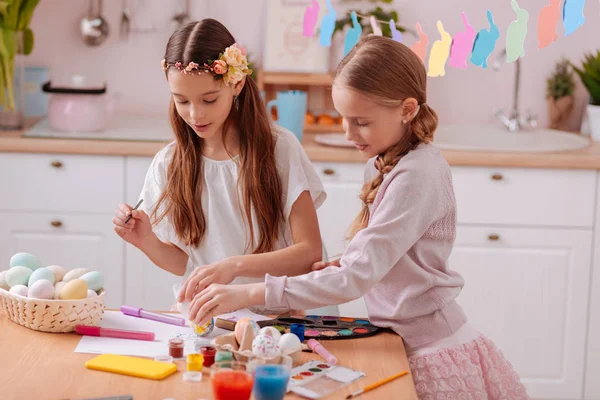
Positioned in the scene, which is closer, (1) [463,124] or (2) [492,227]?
(2) [492,227]

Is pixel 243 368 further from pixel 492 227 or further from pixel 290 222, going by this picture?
pixel 492 227

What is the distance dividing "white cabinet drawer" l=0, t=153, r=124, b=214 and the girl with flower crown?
1.02 metres

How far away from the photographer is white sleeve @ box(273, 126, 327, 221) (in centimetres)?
195

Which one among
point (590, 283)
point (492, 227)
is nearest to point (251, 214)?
point (492, 227)

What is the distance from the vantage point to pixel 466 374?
1.56 metres

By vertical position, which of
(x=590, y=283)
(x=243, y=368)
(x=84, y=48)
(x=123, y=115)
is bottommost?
(x=590, y=283)

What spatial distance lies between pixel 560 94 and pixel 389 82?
6.56 ft

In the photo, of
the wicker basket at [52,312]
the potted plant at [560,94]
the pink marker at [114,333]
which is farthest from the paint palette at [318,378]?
the potted plant at [560,94]

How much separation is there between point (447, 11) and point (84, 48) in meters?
1.45

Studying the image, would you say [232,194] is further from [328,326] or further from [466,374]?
[466,374]

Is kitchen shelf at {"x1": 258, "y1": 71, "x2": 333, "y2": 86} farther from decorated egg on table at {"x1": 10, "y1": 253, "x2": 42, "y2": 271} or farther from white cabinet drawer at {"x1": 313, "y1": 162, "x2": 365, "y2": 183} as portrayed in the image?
decorated egg on table at {"x1": 10, "y1": 253, "x2": 42, "y2": 271}

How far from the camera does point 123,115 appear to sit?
11.4ft

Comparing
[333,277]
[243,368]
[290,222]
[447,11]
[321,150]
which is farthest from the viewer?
[447,11]

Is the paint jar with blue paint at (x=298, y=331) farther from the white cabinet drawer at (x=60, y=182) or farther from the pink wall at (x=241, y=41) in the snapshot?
the pink wall at (x=241, y=41)
